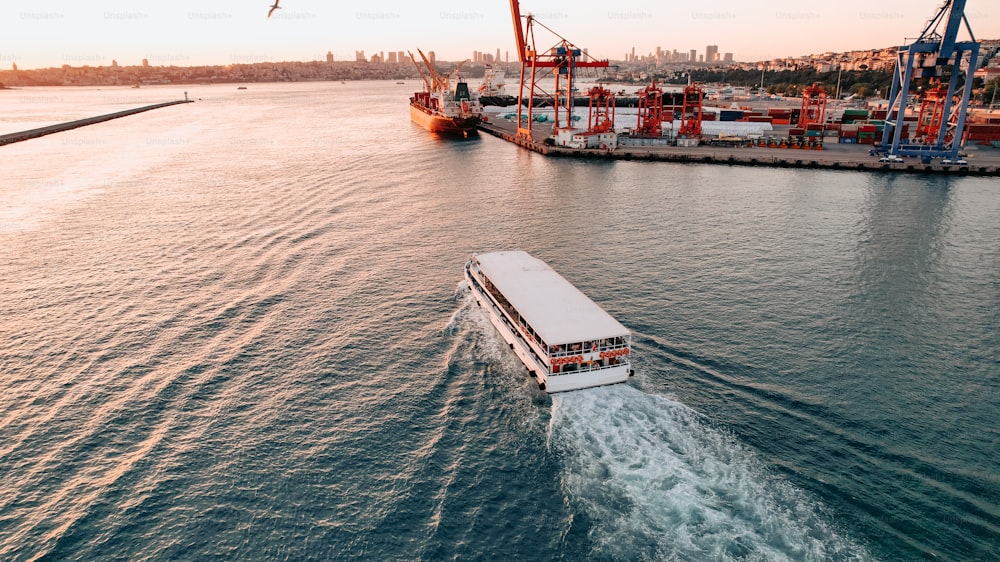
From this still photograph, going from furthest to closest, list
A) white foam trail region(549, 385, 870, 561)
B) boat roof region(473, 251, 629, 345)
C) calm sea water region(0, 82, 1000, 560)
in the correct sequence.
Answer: boat roof region(473, 251, 629, 345) < calm sea water region(0, 82, 1000, 560) < white foam trail region(549, 385, 870, 561)

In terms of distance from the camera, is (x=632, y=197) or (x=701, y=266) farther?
(x=632, y=197)

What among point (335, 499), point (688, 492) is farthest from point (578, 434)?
point (335, 499)

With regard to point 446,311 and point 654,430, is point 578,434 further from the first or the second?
point 446,311

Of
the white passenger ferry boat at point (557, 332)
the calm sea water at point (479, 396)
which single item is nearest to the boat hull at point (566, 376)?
the white passenger ferry boat at point (557, 332)

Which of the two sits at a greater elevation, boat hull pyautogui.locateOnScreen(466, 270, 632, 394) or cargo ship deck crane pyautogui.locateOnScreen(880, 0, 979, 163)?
cargo ship deck crane pyautogui.locateOnScreen(880, 0, 979, 163)

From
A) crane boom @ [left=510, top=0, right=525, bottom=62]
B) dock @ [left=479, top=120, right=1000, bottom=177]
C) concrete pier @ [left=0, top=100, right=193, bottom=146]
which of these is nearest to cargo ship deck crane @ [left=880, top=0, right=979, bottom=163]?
dock @ [left=479, top=120, right=1000, bottom=177]

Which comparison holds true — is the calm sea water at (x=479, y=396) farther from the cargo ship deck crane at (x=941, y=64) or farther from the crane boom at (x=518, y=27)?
the crane boom at (x=518, y=27)

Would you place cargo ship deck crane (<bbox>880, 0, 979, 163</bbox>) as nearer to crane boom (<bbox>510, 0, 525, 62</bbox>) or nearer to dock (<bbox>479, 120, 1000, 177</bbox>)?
dock (<bbox>479, 120, 1000, 177</bbox>)
